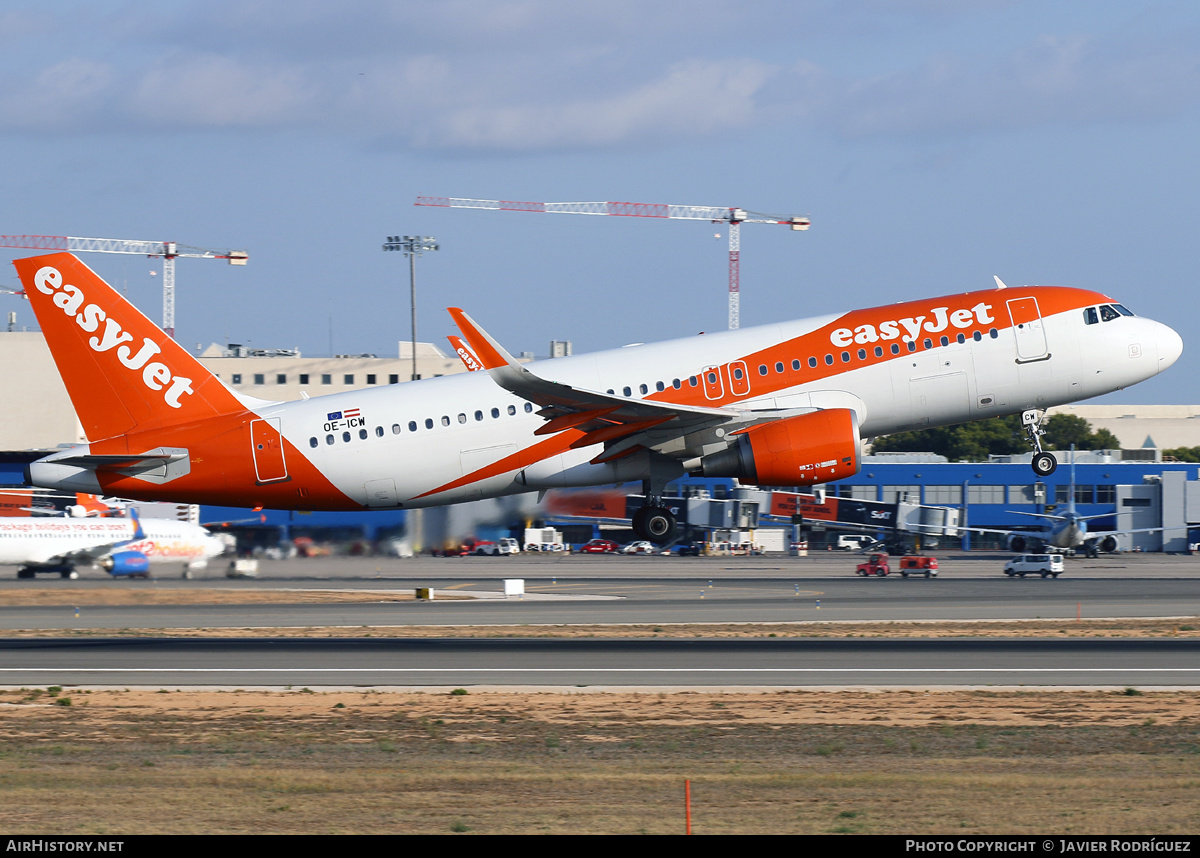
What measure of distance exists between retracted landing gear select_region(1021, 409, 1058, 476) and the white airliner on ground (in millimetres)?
37982

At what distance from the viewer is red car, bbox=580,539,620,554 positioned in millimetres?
87500

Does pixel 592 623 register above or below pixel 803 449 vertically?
below

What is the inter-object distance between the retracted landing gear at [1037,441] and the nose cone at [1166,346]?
11.1 feet

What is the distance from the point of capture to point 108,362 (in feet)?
113

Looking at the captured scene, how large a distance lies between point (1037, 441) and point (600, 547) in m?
55.8

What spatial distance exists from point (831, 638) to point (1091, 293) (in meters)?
11.2

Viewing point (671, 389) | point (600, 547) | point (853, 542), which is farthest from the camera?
point (853, 542)

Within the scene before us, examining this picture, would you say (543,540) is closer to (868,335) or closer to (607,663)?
(868,335)

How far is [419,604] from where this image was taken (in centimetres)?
4528

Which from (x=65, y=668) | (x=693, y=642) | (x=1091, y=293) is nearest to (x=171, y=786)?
(x=65, y=668)

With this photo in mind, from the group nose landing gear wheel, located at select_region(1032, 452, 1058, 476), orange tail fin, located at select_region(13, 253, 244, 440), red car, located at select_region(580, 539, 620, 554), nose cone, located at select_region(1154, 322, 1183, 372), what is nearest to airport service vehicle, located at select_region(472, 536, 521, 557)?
red car, located at select_region(580, 539, 620, 554)

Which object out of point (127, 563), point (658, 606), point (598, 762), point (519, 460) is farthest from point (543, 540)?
point (598, 762)

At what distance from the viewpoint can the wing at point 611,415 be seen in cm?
3056

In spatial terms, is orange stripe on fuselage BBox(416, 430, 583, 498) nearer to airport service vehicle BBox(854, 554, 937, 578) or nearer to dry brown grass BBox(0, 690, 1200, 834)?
dry brown grass BBox(0, 690, 1200, 834)
